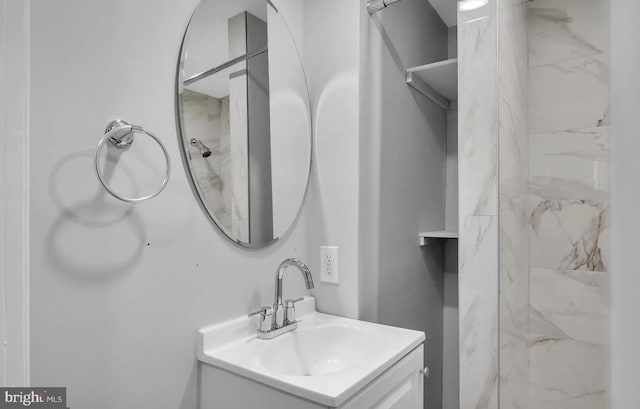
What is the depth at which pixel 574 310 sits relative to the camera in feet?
4.43

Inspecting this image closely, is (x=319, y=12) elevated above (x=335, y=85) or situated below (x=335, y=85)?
above

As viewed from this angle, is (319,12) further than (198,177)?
Yes

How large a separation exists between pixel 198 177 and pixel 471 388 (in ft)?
3.73

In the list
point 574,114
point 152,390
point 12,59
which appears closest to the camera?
point 12,59

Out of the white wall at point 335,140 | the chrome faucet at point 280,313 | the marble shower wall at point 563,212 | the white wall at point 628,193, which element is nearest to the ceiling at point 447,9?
the marble shower wall at point 563,212

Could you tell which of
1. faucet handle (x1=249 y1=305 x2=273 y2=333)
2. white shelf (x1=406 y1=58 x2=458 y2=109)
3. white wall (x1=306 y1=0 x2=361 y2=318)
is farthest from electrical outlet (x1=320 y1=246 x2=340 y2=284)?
white shelf (x1=406 y1=58 x2=458 y2=109)

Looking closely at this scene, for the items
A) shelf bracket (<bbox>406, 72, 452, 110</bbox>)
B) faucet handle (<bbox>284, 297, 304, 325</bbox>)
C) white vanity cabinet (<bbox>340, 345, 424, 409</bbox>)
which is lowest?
white vanity cabinet (<bbox>340, 345, 424, 409</bbox>)

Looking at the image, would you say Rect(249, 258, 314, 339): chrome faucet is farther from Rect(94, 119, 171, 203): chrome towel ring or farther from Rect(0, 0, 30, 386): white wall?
Rect(0, 0, 30, 386): white wall

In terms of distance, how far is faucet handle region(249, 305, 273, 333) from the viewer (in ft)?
3.69

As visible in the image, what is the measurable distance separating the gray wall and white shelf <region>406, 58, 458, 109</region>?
42 mm

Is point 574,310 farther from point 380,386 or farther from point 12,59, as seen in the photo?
point 12,59

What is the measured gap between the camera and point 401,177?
A: 1.59 m

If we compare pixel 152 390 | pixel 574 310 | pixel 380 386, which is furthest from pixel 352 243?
pixel 574 310

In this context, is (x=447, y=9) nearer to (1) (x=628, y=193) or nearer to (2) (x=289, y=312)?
(2) (x=289, y=312)
